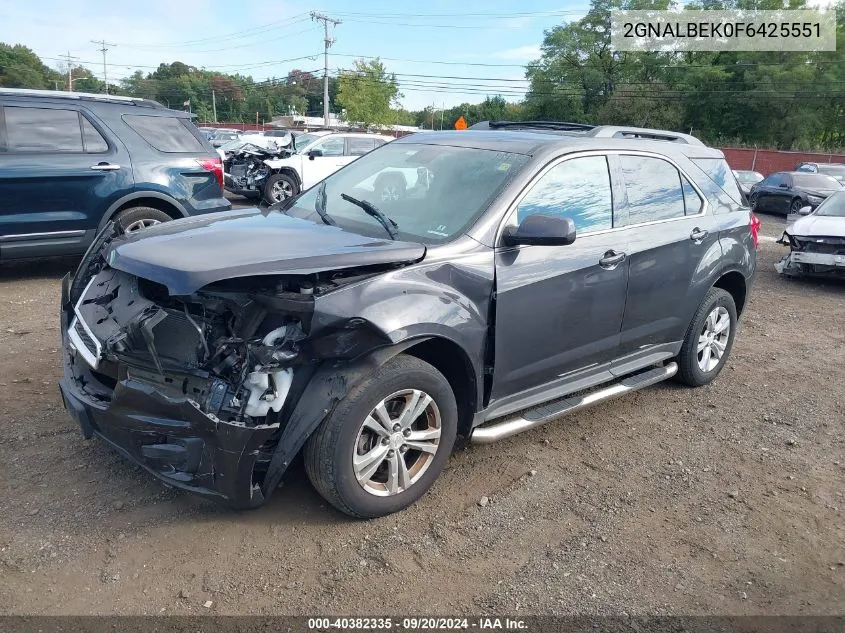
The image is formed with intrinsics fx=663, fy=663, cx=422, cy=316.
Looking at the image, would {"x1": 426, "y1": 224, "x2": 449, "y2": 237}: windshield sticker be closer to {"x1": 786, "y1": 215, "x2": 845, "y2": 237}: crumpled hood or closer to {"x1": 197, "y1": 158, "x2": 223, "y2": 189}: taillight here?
{"x1": 197, "y1": 158, "x2": 223, "y2": 189}: taillight

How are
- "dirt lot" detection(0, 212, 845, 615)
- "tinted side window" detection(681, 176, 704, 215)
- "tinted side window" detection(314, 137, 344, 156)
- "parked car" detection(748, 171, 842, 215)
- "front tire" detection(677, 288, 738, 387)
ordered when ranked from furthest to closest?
1. "parked car" detection(748, 171, 842, 215)
2. "tinted side window" detection(314, 137, 344, 156)
3. "front tire" detection(677, 288, 738, 387)
4. "tinted side window" detection(681, 176, 704, 215)
5. "dirt lot" detection(0, 212, 845, 615)

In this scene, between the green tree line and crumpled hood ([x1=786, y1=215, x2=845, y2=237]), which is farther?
the green tree line

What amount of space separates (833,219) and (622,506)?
8.46 m

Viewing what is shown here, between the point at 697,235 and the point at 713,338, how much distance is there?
96 centimetres

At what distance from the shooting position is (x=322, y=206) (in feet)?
13.4

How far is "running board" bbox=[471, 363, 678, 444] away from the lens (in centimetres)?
350

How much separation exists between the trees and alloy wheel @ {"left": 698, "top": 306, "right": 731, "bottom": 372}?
5448 cm

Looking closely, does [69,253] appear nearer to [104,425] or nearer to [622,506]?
[104,425]

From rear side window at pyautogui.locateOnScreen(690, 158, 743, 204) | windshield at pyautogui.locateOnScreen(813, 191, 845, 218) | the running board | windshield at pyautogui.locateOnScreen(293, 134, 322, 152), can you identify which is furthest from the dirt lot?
windshield at pyautogui.locateOnScreen(293, 134, 322, 152)

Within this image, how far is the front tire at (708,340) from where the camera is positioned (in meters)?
4.83

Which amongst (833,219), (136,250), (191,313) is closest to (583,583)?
(191,313)

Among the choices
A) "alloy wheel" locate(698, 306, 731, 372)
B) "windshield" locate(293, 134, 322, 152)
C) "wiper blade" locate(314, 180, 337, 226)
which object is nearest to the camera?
"wiper blade" locate(314, 180, 337, 226)

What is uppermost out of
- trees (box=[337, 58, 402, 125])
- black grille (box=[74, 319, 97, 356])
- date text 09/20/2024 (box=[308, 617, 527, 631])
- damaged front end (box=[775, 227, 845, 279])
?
trees (box=[337, 58, 402, 125])

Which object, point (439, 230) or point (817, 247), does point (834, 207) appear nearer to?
point (817, 247)
